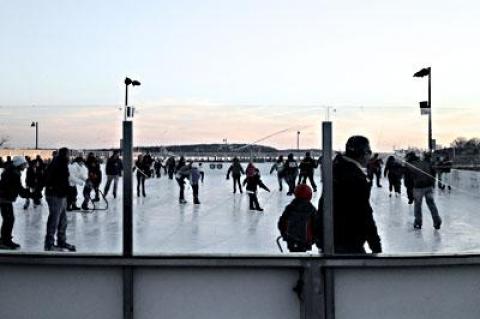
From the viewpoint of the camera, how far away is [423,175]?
713 centimetres

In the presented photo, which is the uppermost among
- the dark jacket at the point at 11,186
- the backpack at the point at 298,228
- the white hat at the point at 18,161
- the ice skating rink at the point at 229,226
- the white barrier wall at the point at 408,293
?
the white hat at the point at 18,161

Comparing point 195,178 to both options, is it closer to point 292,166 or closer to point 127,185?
point 292,166

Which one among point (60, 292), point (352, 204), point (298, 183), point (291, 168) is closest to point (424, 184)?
point (291, 168)

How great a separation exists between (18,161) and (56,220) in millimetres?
976

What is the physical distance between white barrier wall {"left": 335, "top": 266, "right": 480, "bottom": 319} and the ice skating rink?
2032mm

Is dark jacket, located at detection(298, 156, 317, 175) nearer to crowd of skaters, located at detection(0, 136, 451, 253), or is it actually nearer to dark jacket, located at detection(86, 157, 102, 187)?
crowd of skaters, located at detection(0, 136, 451, 253)

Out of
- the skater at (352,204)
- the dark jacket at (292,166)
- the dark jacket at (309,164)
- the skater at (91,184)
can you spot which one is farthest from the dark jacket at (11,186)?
the skater at (352,204)

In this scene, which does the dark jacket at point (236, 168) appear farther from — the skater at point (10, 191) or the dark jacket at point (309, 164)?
the skater at point (10, 191)

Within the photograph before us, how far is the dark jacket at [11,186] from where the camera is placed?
743cm

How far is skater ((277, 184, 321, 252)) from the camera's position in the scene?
13.1 ft

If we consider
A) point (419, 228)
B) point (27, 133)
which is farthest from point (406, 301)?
point (419, 228)

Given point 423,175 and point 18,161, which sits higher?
point 18,161

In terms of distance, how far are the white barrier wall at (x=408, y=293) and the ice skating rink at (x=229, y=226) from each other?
2032mm

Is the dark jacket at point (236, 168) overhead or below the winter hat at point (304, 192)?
overhead
